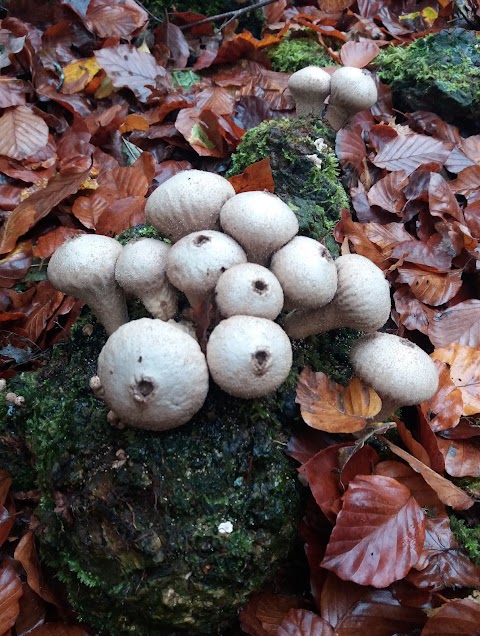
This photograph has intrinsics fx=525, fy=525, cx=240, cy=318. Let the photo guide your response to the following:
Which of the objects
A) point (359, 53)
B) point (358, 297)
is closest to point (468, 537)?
point (358, 297)

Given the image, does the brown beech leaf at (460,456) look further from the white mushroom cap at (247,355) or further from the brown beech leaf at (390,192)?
the brown beech leaf at (390,192)

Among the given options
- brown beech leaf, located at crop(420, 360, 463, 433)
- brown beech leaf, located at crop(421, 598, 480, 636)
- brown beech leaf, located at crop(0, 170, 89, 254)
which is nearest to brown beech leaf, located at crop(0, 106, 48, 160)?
brown beech leaf, located at crop(0, 170, 89, 254)

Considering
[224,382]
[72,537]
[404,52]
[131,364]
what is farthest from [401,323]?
[404,52]

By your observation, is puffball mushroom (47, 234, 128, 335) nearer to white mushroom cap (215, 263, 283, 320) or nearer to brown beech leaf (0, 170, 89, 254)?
white mushroom cap (215, 263, 283, 320)

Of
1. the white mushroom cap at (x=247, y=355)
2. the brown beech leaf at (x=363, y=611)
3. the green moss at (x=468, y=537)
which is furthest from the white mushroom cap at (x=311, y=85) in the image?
the brown beech leaf at (x=363, y=611)

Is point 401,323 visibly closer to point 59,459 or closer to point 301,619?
point 301,619
